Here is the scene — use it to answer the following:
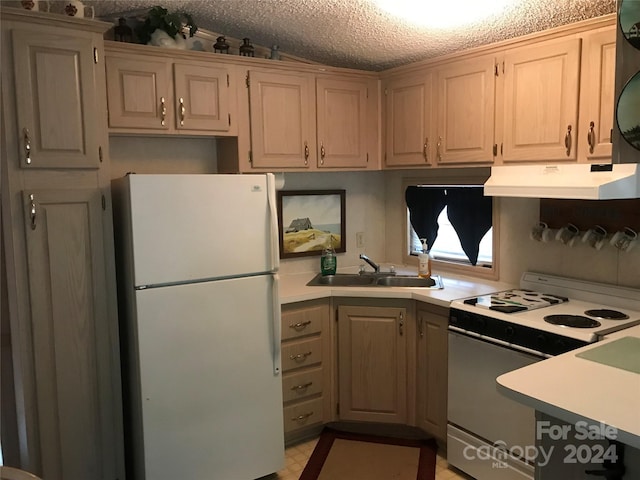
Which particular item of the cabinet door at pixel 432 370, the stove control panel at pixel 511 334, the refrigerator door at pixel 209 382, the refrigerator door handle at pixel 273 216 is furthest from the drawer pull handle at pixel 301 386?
the stove control panel at pixel 511 334

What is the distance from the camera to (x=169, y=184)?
2377 millimetres

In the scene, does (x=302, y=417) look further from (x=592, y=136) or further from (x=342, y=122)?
(x=592, y=136)

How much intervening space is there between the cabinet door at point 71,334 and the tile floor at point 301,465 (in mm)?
910

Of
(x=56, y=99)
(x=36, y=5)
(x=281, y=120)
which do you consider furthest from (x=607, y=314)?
(x=36, y=5)

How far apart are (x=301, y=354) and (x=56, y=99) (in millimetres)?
1832

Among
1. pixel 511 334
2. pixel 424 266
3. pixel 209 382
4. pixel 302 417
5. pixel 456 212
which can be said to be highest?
pixel 456 212

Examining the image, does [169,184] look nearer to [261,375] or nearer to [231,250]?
[231,250]

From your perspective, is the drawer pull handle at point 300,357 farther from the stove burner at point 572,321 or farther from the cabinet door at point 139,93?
the cabinet door at point 139,93

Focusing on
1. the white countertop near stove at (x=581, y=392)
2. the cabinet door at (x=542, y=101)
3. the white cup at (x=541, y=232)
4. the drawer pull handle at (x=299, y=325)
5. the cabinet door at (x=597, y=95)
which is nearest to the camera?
the white countertop near stove at (x=581, y=392)

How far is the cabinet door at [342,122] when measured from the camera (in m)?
3.33

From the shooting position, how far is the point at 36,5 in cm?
227

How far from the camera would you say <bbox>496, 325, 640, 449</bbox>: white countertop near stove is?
1365 mm

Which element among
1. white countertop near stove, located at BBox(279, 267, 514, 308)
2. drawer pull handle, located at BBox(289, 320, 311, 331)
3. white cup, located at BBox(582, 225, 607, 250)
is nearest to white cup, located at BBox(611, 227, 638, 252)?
white cup, located at BBox(582, 225, 607, 250)

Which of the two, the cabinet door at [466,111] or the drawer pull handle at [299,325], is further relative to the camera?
the drawer pull handle at [299,325]
